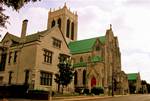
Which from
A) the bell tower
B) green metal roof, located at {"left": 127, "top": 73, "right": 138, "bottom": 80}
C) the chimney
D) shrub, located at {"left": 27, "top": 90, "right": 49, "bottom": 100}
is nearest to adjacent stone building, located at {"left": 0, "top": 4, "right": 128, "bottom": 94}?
the chimney

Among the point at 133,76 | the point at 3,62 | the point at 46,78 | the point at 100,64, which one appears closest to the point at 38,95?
the point at 46,78

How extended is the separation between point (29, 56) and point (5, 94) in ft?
26.6

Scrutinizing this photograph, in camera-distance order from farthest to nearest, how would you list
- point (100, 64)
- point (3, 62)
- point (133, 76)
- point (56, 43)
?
point (133, 76) < point (100, 64) < point (3, 62) < point (56, 43)

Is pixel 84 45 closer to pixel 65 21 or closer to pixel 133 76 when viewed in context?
pixel 65 21

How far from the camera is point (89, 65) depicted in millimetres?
63625

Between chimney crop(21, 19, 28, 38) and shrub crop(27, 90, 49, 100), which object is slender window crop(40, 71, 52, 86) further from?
chimney crop(21, 19, 28, 38)

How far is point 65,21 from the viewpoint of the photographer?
89.6m

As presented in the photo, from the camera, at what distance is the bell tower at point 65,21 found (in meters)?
89.6

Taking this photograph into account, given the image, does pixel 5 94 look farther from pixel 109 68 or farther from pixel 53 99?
pixel 109 68

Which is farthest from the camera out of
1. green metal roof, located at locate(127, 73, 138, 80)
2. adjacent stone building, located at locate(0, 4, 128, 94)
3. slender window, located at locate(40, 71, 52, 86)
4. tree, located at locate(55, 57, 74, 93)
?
green metal roof, located at locate(127, 73, 138, 80)

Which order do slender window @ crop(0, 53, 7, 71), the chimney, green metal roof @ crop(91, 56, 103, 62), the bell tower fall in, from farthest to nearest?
the bell tower → green metal roof @ crop(91, 56, 103, 62) → slender window @ crop(0, 53, 7, 71) → the chimney

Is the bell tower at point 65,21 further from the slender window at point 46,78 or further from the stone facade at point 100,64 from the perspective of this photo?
the slender window at point 46,78

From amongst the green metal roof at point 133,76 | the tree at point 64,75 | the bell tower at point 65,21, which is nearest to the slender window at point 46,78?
the tree at point 64,75

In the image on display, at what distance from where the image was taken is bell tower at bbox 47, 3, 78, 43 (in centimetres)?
8956
